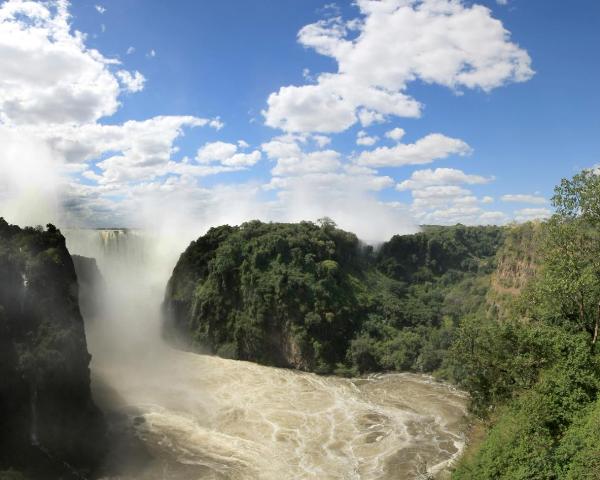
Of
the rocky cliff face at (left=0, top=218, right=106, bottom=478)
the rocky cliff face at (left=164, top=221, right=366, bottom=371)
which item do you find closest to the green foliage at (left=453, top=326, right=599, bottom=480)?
the rocky cliff face at (left=0, top=218, right=106, bottom=478)

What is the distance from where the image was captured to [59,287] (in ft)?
106

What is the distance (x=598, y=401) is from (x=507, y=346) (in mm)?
4163

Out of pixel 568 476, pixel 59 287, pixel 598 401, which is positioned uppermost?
pixel 59 287

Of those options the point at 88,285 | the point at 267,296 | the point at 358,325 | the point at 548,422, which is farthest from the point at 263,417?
the point at 88,285

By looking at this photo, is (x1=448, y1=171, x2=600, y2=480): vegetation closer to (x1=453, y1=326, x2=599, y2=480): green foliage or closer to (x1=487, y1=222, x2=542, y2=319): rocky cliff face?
(x1=453, y1=326, x2=599, y2=480): green foliage

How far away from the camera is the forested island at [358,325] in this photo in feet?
54.5

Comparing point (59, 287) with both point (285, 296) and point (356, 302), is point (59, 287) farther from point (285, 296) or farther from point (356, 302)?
point (356, 302)

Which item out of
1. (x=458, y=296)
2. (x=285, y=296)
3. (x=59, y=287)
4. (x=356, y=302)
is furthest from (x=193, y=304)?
(x=458, y=296)

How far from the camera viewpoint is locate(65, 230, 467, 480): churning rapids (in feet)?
93.6

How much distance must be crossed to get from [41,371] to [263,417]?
1602cm

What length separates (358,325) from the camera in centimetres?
5697

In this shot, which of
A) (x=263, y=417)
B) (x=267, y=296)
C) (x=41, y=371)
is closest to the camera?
(x=41, y=371)

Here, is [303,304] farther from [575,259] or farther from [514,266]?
[575,259]

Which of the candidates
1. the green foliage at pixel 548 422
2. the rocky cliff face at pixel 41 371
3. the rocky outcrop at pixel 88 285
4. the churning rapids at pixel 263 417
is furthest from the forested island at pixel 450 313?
the rocky cliff face at pixel 41 371
